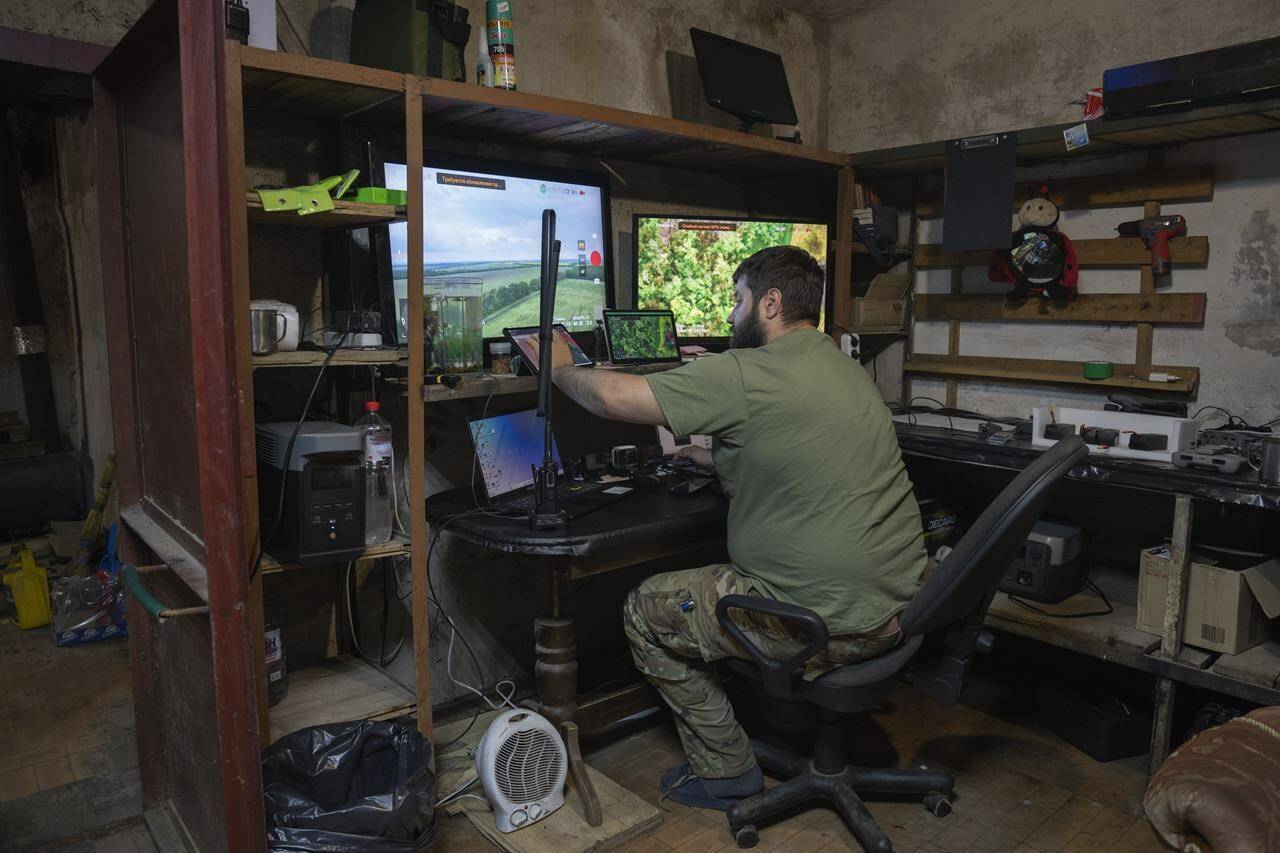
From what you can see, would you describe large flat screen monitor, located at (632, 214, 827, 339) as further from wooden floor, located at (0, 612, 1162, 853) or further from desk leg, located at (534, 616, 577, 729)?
wooden floor, located at (0, 612, 1162, 853)

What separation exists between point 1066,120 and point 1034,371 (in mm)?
920

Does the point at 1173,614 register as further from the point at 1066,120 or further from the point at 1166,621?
the point at 1066,120

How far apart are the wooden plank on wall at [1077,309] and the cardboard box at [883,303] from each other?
0.09 meters

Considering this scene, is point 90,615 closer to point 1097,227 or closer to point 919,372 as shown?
point 919,372

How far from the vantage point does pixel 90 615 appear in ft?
11.7

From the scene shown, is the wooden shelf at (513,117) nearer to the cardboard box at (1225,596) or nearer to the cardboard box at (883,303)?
the cardboard box at (883,303)

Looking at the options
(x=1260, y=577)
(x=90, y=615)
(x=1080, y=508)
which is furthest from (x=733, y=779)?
(x=90, y=615)

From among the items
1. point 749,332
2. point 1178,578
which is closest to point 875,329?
point 749,332

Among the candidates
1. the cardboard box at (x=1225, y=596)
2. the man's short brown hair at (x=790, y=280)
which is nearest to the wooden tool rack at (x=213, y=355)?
the man's short brown hair at (x=790, y=280)

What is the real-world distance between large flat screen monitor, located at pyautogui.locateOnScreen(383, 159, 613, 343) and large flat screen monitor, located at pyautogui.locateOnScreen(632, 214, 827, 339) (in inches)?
6.6

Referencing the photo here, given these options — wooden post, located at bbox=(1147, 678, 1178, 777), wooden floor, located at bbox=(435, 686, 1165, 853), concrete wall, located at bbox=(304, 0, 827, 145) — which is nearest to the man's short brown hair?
concrete wall, located at bbox=(304, 0, 827, 145)

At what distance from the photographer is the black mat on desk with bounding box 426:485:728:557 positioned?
7.02 feet

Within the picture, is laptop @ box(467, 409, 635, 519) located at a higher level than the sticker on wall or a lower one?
lower

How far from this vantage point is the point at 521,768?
7.17ft
